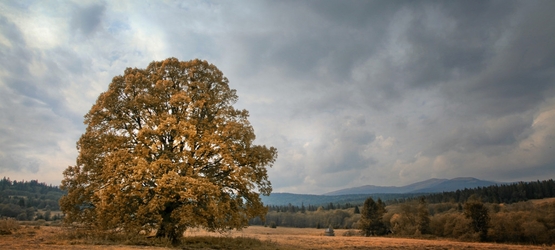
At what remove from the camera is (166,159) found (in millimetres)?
18109

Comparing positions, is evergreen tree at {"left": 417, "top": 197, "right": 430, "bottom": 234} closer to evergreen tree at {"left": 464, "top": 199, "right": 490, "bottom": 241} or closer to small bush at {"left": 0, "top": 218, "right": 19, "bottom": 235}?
evergreen tree at {"left": 464, "top": 199, "right": 490, "bottom": 241}

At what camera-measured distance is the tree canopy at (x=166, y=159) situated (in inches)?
692

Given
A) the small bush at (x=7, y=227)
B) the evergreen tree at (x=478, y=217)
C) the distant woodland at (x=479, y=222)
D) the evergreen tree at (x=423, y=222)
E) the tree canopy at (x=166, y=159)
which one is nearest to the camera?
the tree canopy at (x=166, y=159)

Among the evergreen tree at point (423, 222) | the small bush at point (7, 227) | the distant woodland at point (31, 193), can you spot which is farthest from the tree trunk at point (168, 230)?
the distant woodland at point (31, 193)

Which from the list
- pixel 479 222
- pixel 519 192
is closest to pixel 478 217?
pixel 479 222

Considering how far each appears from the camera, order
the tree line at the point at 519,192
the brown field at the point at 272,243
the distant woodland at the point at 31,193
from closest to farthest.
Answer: the brown field at the point at 272,243, the distant woodland at the point at 31,193, the tree line at the point at 519,192

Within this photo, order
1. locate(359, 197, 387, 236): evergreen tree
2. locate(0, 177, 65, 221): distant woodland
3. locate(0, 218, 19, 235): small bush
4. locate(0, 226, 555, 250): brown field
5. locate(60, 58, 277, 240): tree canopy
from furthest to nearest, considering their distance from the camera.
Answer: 1. locate(0, 177, 65, 221): distant woodland
2. locate(359, 197, 387, 236): evergreen tree
3. locate(0, 218, 19, 235): small bush
4. locate(60, 58, 277, 240): tree canopy
5. locate(0, 226, 555, 250): brown field

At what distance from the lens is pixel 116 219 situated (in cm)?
1736

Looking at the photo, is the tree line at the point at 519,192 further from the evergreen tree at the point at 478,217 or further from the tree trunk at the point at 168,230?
the tree trunk at the point at 168,230

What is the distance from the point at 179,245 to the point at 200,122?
7775 mm

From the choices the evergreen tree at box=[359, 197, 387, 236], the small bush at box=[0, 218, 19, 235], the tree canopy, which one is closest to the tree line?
the evergreen tree at box=[359, 197, 387, 236]

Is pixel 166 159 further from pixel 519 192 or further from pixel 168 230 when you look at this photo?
pixel 519 192

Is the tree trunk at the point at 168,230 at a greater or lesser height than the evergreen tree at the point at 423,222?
greater

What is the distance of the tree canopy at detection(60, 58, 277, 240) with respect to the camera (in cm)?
1758
